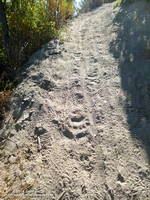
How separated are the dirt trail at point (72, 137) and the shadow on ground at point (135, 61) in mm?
140

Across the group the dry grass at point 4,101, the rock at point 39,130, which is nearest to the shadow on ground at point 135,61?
the rock at point 39,130

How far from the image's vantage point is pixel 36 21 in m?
6.79

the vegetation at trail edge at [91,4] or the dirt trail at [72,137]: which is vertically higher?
the vegetation at trail edge at [91,4]

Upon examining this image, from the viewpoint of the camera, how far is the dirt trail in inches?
133

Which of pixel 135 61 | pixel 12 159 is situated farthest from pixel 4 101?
pixel 135 61

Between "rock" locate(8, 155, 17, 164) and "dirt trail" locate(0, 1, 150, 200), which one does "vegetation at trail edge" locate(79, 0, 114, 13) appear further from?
"rock" locate(8, 155, 17, 164)

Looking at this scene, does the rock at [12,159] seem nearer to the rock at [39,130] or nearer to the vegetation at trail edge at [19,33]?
the rock at [39,130]

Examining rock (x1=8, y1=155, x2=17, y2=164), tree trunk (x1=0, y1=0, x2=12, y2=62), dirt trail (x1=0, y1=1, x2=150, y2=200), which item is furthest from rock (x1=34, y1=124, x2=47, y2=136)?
tree trunk (x1=0, y1=0, x2=12, y2=62)

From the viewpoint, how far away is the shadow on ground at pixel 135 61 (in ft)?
13.8

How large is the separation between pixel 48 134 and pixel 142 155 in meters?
1.59

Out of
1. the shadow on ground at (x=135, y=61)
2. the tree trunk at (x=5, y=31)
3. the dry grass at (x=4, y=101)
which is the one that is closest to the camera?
the shadow on ground at (x=135, y=61)

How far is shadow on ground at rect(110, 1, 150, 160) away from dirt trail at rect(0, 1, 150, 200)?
140mm

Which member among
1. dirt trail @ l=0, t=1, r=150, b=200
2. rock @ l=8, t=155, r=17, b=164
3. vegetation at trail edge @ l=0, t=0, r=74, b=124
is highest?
vegetation at trail edge @ l=0, t=0, r=74, b=124

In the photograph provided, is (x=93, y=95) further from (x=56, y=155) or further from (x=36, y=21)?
(x=36, y=21)
